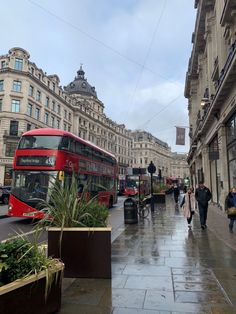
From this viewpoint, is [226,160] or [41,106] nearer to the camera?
[226,160]

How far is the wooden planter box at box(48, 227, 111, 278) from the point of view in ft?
16.4

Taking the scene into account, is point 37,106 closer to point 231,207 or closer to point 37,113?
point 37,113

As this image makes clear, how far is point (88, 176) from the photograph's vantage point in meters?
16.5

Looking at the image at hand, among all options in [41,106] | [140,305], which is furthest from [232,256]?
[41,106]

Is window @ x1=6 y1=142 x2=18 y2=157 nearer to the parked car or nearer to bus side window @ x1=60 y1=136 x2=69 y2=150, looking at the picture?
the parked car

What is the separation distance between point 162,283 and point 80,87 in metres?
83.4

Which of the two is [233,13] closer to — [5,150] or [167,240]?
[167,240]

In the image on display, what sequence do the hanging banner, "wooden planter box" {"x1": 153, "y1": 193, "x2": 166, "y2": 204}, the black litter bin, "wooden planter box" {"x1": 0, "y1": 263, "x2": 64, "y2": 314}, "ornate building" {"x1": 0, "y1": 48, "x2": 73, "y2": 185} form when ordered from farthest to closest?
"ornate building" {"x1": 0, "y1": 48, "x2": 73, "y2": 185}
the hanging banner
"wooden planter box" {"x1": 153, "y1": 193, "x2": 166, "y2": 204}
the black litter bin
"wooden planter box" {"x1": 0, "y1": 263, "x2": 64, "y2": 314}

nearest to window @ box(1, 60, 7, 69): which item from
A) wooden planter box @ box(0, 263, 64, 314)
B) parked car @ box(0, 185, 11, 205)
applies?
parked car @ box(0, 185, 11, 205)

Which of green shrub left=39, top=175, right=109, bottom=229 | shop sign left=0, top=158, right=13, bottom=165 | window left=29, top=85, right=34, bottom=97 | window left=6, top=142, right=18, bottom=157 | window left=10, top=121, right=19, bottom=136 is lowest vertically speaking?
green shrub left=39, top=175, right=109, bottom=229

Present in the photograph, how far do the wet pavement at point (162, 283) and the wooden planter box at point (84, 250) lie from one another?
164 millimetres

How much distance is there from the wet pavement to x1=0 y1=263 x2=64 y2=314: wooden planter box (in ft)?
1.08

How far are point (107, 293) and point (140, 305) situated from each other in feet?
2.08

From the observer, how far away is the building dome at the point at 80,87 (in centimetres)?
8319
